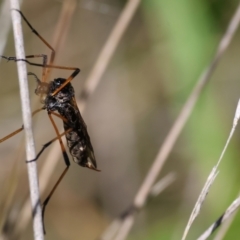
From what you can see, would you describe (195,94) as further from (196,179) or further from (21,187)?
(21,187)

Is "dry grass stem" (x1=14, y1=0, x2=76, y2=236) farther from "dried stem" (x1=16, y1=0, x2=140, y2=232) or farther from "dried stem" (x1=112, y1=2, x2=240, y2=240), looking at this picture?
"dried stem" (x1=112, y1=2, x2=240, y2=240)

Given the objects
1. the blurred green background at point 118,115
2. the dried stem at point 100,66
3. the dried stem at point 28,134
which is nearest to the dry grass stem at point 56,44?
the dried stem at point 100,66

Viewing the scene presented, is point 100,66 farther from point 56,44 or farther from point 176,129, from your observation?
point 176,129

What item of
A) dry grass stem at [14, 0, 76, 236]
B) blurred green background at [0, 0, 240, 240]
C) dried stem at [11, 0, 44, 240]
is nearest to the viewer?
dried stem at [11, 0, 44, 240]

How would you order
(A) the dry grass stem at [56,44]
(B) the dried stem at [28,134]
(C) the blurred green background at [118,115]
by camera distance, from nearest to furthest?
(B) the dried stem at [28,134], (A) the dry grass stem at [56,44], (C) the blurred green background at [118,115]

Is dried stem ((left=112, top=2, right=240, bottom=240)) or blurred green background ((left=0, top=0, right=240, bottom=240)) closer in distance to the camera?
dried stem ((left=112, top=2, right=240, bottom=240))

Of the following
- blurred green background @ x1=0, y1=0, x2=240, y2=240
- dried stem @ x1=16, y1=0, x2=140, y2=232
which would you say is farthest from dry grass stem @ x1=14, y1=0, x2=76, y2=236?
blurred green background @ x1=0, y1=0, x2=240, y2=240

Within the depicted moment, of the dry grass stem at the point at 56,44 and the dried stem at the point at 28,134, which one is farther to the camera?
the dry grass stem at the point at 56,44

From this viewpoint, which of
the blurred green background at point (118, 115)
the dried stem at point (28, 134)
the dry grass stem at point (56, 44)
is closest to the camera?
the dried stem at point (28, 134)

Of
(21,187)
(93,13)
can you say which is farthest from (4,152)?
(93,13)

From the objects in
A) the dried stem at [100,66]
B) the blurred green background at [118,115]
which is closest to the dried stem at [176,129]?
the dried stem at [100,66]

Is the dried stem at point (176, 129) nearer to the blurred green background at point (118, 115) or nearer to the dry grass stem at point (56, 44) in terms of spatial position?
the dry grass stem at point (56, 44)
